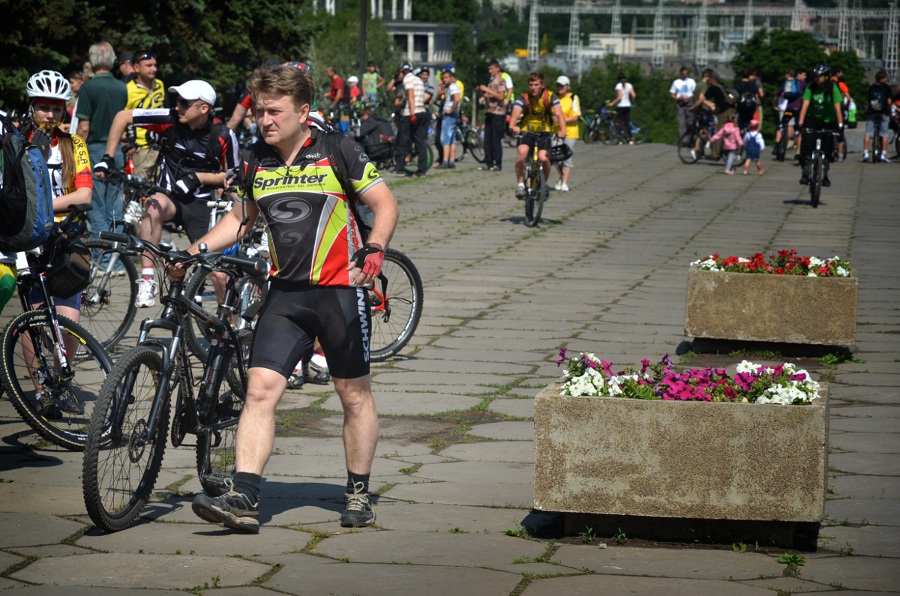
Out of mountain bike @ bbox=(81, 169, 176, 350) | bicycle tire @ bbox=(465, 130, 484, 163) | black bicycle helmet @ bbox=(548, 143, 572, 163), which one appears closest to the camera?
mountain bike @ bbox=(81, 169, 176, 350)

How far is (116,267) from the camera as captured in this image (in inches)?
401

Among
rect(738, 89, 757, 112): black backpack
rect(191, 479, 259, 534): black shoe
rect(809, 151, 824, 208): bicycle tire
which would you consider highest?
rect(738, 89, 757, 112): black backpack

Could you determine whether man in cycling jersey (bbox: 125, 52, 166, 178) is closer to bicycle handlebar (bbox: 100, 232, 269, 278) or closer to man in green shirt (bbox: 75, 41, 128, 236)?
man in green shirt (bbox: 75, 41, 128, 236)

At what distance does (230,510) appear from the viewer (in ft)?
16.3

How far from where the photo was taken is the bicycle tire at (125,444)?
16.2 feet

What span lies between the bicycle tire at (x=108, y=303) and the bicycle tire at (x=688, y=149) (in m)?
20.5

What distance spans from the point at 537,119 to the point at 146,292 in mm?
7607

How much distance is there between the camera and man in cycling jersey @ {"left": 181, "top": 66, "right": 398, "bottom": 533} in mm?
5078

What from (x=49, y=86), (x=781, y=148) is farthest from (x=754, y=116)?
(x=49, y=86)

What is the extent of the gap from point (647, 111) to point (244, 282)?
122 m

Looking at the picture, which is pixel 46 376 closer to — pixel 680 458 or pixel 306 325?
pixel 306 325

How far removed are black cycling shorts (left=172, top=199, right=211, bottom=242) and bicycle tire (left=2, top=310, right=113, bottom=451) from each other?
2.57 m

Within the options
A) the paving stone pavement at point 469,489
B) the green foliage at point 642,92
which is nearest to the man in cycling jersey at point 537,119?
the paving stone pavement at point 469,489

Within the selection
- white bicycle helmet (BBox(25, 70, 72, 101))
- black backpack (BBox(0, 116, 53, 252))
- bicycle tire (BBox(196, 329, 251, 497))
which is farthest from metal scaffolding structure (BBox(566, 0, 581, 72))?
bicycle tire (BBox(196, 329, 251, 497))
